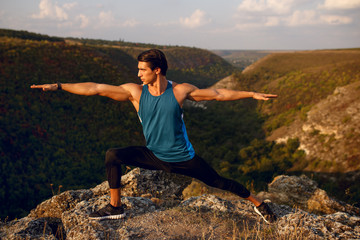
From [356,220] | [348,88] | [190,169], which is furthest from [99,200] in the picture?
[348,88]

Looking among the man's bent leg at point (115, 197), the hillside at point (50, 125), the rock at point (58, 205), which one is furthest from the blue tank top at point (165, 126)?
the hillside at point (50, 125)

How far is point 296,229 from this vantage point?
376cm

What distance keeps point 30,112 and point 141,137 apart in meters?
9.85

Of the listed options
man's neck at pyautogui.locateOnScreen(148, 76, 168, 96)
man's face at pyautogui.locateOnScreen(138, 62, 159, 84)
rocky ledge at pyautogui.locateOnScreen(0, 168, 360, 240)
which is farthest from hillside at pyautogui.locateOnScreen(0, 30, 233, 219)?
man's face at pyautogui.locateOnScreen(138, 62, 159, 84)

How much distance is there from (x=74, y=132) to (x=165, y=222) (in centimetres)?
1973

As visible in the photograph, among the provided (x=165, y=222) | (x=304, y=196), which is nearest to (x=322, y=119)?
(x=304, y=196)

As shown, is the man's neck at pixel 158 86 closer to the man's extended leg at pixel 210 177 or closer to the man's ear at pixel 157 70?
the man's ear at pixel 157 70

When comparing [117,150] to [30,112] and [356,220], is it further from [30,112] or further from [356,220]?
[30,112]

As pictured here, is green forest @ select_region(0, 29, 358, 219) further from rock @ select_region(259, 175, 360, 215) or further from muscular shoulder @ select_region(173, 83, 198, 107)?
muscular shoulder @ select_region(173, 83, 198, 107)

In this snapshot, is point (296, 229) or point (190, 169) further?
point (190, 169)

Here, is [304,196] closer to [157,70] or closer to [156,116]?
[156,116]

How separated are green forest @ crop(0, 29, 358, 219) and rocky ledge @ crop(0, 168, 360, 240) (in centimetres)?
697

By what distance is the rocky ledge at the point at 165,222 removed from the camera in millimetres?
3791

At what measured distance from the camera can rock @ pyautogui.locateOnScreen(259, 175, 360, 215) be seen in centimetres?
616
